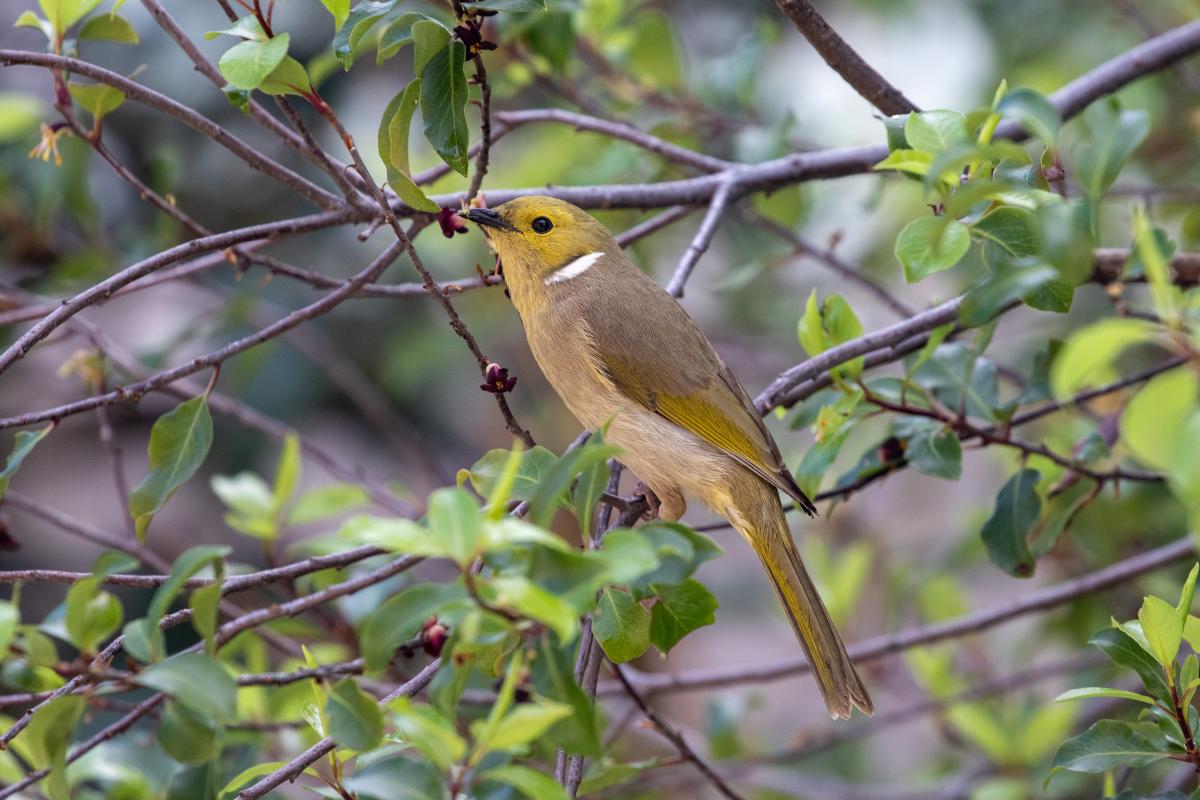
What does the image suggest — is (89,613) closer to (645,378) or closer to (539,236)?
(645,378)

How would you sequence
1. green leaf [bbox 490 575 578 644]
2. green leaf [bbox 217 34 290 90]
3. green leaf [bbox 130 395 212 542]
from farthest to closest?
green leaf [bbox 130 395 212 542] → green leaf [bbox 217 34 290 90] → green leaf [bbox 490 575 578 644]

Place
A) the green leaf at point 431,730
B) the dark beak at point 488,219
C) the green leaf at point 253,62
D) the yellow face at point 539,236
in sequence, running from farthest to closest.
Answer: the yellow face at point 539,236 < the dark beak at point 488,219 < the green leaf at point 253,62 < the green leaf at point 431,730

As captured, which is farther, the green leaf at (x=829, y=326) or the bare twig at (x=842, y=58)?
the green leaf at (x=829, y=326)

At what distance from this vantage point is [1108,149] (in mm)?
1662

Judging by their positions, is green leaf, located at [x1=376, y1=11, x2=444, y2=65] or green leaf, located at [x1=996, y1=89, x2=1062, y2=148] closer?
green leaf, located at [x1=996, y1=89, x2=1062, y2=148]

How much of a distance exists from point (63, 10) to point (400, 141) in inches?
33.0

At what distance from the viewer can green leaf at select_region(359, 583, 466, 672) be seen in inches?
56.4

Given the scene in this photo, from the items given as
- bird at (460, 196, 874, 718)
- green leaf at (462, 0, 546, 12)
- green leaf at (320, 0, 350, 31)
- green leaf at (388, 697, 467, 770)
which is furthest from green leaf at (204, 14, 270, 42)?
green leaf at (388, 697, 467, 770)

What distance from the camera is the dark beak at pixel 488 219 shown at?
9.57 feet

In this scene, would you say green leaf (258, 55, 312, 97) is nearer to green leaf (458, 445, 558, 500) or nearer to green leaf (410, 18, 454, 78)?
green leaf (410, 18, 454, 78)

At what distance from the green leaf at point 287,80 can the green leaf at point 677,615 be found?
43.5 inches

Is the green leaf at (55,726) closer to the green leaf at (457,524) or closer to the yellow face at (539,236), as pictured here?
the green leaf at (457,524)

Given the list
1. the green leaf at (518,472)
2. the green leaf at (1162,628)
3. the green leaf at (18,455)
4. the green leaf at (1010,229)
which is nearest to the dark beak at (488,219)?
the green leaf at (518,472)

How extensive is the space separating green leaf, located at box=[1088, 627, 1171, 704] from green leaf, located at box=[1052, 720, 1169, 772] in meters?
0.09
